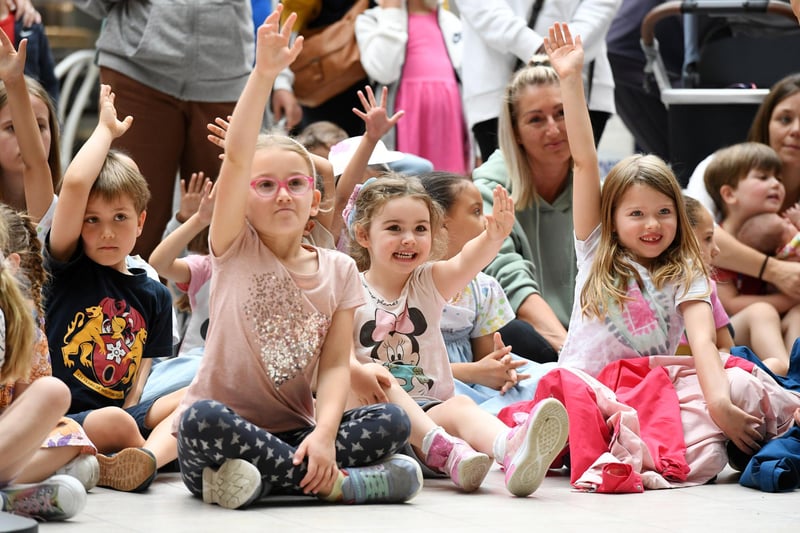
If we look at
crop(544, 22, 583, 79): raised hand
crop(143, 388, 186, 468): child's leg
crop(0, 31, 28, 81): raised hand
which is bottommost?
crop(143, 388, 186, 468): child's leg

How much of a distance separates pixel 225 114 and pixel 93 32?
487 centimetres

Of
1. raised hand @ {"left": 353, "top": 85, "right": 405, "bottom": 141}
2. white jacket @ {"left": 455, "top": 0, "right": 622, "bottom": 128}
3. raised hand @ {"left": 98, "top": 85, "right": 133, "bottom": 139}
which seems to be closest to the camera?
raised hand @ {"left": 98, "top": 85, "right": 133, "bottom": 139}

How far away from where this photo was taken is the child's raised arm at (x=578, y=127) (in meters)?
3.57

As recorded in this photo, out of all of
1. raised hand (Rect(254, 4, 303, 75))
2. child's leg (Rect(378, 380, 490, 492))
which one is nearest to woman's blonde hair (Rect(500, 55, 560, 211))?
child's leg (Rect(378, 380, 490, 492))

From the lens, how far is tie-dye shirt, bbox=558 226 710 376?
3.58 metres

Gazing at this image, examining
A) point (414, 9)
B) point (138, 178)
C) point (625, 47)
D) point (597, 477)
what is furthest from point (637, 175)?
point (625, 47)

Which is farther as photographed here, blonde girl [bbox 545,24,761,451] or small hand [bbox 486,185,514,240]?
blonde girl [bbox 545,24,761,451]

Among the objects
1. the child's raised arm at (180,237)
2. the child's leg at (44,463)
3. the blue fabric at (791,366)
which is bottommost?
the child's leg at (44,463)

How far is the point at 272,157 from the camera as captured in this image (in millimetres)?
3086

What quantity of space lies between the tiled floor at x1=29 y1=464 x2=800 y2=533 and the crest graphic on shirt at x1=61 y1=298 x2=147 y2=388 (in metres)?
0.33

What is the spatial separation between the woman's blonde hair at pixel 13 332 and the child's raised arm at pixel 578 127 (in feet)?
5.25

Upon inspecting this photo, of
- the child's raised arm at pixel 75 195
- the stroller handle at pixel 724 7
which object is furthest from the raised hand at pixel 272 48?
the stroller handle at pixel 724 7

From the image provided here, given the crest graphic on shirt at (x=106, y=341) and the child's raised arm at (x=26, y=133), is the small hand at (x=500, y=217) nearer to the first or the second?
the crest graphic on shirt at (x=106, y=341)

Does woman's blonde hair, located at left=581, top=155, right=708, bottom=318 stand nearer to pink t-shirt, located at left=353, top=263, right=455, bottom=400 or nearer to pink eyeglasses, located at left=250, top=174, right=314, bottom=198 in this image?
pink t-shirt, located at left=353, top=263, right=455, bottom=400
